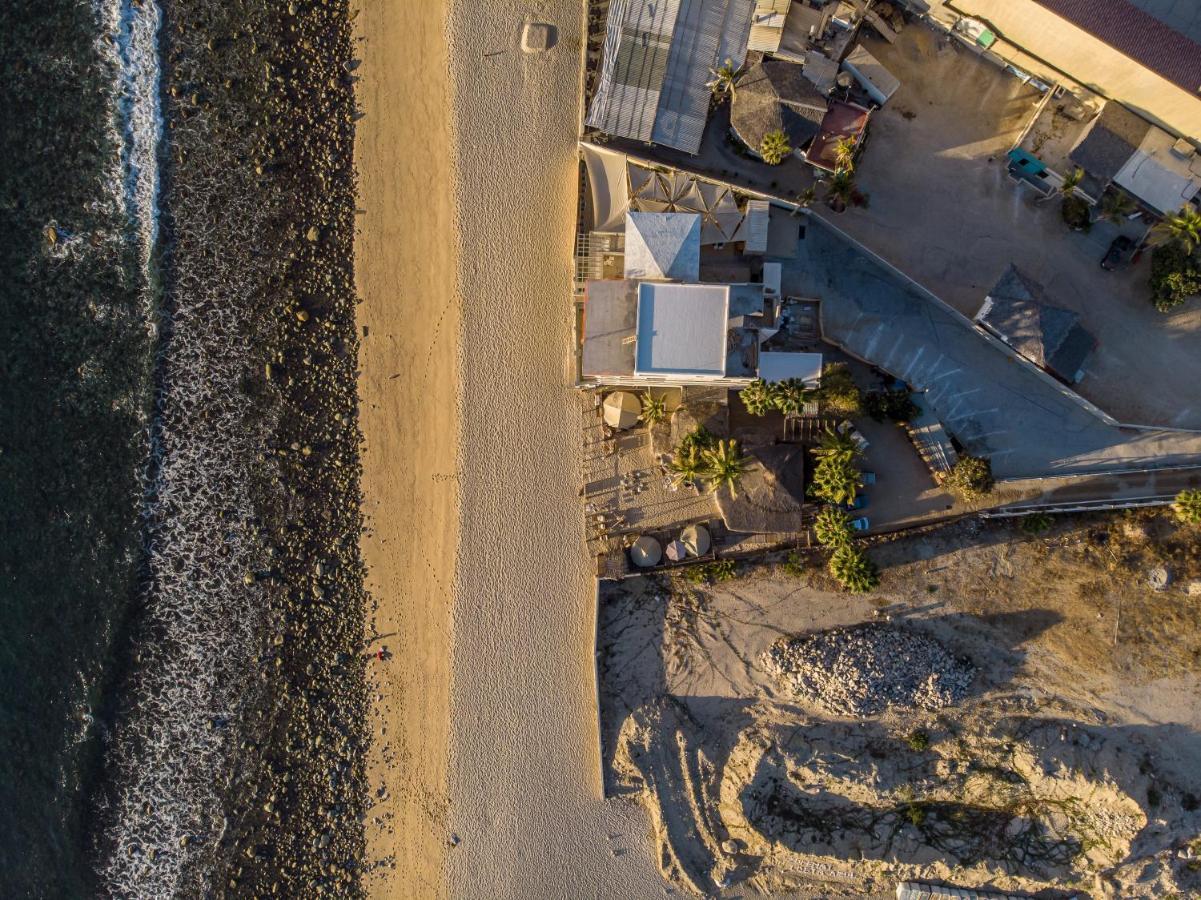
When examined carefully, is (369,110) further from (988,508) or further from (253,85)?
(988,508)

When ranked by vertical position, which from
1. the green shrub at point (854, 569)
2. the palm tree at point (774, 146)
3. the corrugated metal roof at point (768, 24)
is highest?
the corrugated metal roof at point (768, 24)

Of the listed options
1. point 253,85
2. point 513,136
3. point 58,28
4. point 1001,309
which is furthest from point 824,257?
point 58,28

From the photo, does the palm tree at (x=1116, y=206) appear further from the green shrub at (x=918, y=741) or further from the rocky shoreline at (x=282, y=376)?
the rocky shoreline at (x=282, y=376)

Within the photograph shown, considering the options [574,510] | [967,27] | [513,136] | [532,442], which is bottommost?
[574,510]

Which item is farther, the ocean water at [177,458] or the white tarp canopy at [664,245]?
the ocean water at [177,458]

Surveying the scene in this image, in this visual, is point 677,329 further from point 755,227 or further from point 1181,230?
point 1181,230

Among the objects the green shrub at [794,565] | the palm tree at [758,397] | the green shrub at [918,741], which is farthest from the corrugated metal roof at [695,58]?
the green shrub at [918,741]
